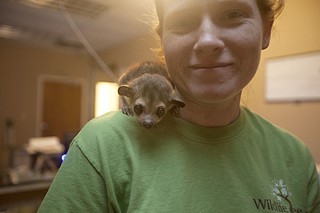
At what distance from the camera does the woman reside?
0.75 metres

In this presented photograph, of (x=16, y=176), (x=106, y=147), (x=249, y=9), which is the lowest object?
(x=16, y=176)

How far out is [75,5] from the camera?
4.00m

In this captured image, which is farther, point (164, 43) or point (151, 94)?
point (151, 94)

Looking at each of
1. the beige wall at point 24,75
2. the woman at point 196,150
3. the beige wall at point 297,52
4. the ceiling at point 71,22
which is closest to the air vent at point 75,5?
the ceiling at point 71,22

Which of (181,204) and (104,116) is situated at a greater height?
(104,116)

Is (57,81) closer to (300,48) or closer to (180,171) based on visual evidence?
(300,48)

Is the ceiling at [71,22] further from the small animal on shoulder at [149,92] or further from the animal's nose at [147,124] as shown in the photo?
the animal's nose at [147,124]

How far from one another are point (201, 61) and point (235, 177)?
1.11 feet

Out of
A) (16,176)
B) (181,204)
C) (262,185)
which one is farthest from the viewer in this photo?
(16,176)

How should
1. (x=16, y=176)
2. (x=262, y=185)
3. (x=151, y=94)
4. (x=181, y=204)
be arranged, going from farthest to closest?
1. (x=16, y=176)
2. (x=151, y=94)
3. (x=262, y=185)
4. (x=181, y=204)

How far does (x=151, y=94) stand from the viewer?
133 centimetres

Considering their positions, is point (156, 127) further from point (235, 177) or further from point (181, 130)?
point (235, 177)

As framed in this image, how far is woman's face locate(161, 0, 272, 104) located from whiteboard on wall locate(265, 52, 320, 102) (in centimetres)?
237

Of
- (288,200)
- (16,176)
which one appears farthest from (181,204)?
(16,176)
